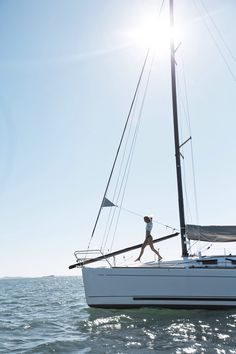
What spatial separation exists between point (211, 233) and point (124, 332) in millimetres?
5472

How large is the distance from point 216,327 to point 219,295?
7.68ft

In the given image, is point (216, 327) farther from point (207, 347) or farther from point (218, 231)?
point (218, 231)

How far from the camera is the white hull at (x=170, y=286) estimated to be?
43.3 ft

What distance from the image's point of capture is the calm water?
910 centimetres

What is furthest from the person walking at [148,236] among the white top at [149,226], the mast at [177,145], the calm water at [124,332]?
the calm water at [124,332]

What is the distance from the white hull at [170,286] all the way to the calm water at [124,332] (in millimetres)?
351

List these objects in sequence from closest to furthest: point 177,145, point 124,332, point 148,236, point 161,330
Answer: point 124,332 → point 161,330 → point 148,236 → point 177,145

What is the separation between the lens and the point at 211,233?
47.8 ft

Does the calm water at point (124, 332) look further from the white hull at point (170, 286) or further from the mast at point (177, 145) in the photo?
the mast at point (177, 145)

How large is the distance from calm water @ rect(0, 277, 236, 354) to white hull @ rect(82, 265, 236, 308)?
35cm

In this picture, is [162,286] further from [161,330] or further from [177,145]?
[177,145]

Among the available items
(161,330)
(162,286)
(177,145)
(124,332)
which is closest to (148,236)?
(162,286)

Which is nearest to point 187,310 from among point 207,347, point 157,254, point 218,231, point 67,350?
point 157,254

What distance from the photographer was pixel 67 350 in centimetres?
911
